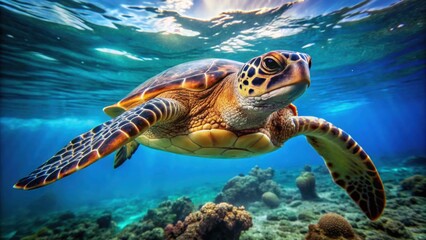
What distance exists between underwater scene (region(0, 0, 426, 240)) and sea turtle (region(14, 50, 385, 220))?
0.02 meters

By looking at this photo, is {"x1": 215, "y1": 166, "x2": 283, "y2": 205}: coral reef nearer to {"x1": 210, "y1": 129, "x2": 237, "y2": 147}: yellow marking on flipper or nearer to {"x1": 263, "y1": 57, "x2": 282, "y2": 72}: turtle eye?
{"x1": 210, "y1": 129, "x2": 237, "y2": 147}: yellow marking on flipper

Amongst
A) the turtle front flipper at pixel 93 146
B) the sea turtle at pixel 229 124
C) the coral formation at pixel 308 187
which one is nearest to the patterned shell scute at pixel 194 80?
the sea turtle at pixel 229 124

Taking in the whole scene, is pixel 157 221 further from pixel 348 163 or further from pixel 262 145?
pixel 348 163

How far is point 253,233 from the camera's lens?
5195 mm

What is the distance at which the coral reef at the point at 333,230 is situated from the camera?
3.68 metres

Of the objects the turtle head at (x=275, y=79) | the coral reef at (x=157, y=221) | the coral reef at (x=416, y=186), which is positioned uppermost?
the turtle head at (x=275, y=79)

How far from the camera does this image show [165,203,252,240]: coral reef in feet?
14.2

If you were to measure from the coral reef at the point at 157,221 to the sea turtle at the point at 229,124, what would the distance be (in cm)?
335

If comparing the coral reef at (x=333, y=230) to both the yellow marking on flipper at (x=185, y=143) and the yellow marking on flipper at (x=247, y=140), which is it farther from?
the yellow marking on flipper at (x=185, y=143)

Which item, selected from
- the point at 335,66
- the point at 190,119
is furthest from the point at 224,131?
the point at 335,66

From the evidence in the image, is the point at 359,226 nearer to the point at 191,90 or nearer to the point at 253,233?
the point at 253,233

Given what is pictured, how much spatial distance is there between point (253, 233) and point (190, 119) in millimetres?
3708

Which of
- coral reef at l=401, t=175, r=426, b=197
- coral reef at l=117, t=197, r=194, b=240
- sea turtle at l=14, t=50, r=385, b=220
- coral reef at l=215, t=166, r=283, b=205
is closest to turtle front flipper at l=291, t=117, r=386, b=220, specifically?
sea turtle at l=14, t=50, r=385, b=220

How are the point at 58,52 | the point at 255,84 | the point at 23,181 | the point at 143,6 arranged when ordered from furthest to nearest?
the point at 58,52, the point at 143,6, the point at 255,84, the point at 23,181
